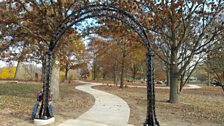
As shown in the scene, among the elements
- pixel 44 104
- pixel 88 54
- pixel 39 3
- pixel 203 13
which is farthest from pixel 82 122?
pixel 88 54

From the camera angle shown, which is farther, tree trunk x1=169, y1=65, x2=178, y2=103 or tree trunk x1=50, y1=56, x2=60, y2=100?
tree trunk x1=169, y1=65, x2=178, y2=103

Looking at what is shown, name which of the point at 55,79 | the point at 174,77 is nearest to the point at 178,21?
the point at 174,77

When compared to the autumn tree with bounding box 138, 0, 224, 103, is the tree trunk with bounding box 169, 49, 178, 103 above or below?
below

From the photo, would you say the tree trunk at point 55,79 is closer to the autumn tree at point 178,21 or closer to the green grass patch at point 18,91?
the green grass patch at point 18,91

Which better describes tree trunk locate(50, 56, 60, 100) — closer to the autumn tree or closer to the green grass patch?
the green grass patch

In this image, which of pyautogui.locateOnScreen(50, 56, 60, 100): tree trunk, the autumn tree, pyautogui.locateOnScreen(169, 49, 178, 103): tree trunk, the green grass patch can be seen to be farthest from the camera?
the green grass patch

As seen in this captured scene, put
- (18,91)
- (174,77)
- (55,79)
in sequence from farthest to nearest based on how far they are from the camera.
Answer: (18,91)
(174,77)
(55,79)

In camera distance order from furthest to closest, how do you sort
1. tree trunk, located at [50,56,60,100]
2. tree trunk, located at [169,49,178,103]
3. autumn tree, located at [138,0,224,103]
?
tree trunk, located at [169,49,178,103] → tree trunk, located at [50,56,60,100] → autumn tree, located at [138,0,224,103]

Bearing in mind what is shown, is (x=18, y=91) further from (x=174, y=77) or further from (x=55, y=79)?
(x=174, y=77)

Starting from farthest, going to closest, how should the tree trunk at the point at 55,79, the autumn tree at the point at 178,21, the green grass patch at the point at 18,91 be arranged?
the green grass patch at the point at 18,91, the tree trunk at the point at 55,79, the autumn tree at the point at 178,21

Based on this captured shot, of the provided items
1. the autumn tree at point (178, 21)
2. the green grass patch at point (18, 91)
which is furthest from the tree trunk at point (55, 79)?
the autumn tree at point (178, 21)

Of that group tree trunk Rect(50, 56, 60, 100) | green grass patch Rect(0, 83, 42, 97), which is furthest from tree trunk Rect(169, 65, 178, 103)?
green grass patch Rect(0, 83, 42, 97)

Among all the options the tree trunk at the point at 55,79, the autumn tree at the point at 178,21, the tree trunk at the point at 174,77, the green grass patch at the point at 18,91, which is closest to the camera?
the autumn tree at the point at 178,21

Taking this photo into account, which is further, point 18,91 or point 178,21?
point 18,91
